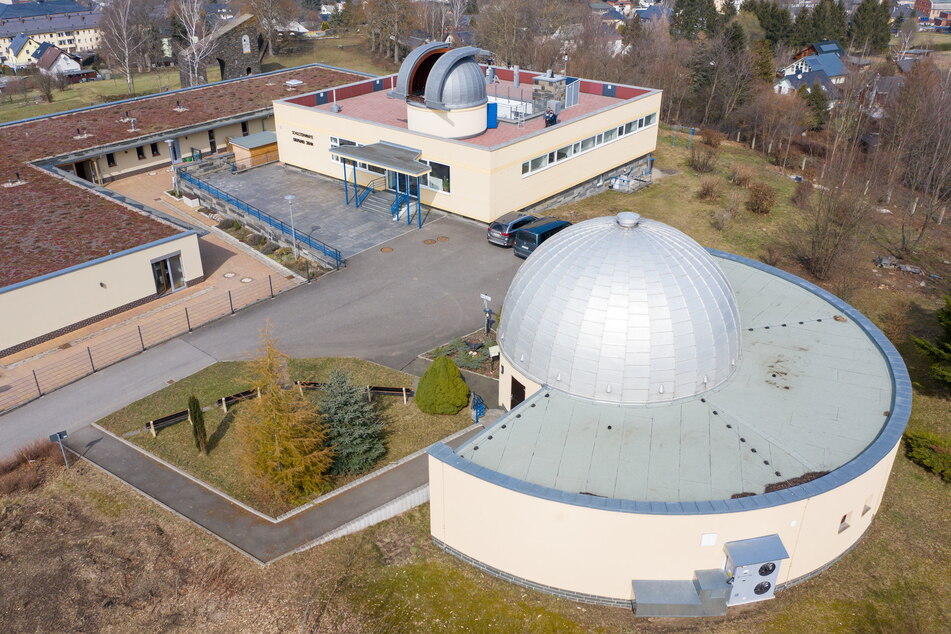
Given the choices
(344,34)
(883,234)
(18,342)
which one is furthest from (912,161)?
(344,34)

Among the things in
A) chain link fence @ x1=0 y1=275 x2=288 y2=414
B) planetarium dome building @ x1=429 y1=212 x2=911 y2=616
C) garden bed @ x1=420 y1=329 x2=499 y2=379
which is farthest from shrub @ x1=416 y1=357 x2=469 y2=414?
chain link fence @ x1=0 y1=275 x2=288 y2=414

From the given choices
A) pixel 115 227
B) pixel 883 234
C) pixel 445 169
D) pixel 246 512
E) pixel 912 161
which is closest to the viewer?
pixel 246 512

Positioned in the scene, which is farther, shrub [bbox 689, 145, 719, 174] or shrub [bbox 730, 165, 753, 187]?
shrub [bbox 689, 145, 719, 174]

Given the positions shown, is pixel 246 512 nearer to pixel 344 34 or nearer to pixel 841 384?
pixel 841 384

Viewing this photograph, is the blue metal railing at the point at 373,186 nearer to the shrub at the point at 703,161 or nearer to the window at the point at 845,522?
the shrub at the point at 703,161

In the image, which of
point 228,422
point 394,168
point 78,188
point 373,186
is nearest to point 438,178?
point 394,168

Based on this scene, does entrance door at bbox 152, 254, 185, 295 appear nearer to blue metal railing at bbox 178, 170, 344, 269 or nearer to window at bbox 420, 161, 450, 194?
blue metal railing at bbox 178, 170, 344, 269
